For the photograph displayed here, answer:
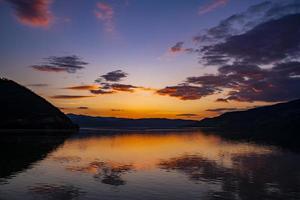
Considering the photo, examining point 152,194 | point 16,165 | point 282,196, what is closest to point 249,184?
point 282,196

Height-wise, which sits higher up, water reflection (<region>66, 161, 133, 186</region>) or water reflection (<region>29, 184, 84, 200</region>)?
water reflection (<region>66, 161, 133, 186</region>)

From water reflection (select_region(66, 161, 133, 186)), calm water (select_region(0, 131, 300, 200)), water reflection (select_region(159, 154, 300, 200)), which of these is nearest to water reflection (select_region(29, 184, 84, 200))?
calm water (select_region(0, 131, 300, 200))

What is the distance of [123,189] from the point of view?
48188mm

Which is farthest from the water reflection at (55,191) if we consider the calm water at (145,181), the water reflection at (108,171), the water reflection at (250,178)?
the water reflection at (250,178)

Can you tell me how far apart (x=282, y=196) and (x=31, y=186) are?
34.2 meters

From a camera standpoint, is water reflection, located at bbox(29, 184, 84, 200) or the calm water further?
the calm water

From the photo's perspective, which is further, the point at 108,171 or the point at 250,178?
the point at 108,171

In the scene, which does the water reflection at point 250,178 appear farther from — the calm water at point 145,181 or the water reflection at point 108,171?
the water reflection at point 108,171

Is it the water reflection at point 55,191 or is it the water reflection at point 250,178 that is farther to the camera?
the water reflection at point 250,178

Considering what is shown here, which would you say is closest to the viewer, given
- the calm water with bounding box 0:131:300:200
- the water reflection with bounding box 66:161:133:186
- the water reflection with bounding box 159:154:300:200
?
the calm water with bounding box 0:131:300:200

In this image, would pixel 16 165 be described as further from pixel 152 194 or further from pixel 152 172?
pixel 152 194

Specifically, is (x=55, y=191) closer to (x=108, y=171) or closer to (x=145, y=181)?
(x=145, y=181)

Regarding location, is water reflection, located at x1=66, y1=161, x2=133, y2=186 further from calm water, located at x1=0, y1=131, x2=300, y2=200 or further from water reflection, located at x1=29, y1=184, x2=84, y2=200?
water reflection, located at x1=29, y1=184, x2=84, y2=200

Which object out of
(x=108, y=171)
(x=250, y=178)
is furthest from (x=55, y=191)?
(x=250, y=178)
